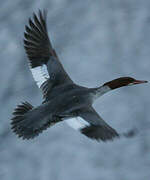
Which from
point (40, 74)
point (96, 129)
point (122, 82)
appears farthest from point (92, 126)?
point (40, 74)

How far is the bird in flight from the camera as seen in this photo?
11.1ft

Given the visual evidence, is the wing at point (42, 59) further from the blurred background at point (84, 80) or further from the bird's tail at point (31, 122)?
the bird's tail at point (31, 122)

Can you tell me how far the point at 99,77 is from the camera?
13.7ft

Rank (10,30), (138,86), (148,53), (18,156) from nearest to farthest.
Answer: (18,156) < (138,86) < (148,53) < (10,30)

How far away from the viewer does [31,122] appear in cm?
349

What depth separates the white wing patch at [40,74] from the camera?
3953mm

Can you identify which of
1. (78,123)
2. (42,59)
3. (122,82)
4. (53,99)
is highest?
(42,59)

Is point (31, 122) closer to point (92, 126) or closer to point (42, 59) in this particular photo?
point (92, 126)

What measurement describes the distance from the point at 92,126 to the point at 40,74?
0.84m

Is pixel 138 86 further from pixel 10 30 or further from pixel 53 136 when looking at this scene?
pixel 10 30

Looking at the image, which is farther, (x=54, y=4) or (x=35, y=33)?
(x=54, y=4)

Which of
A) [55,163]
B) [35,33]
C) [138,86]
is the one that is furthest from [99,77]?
[55,163]

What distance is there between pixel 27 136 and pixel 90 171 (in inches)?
19.7

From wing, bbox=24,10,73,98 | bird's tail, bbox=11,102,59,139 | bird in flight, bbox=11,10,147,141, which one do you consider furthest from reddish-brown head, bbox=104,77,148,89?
bird's tail, bbox=11,102,59,139
